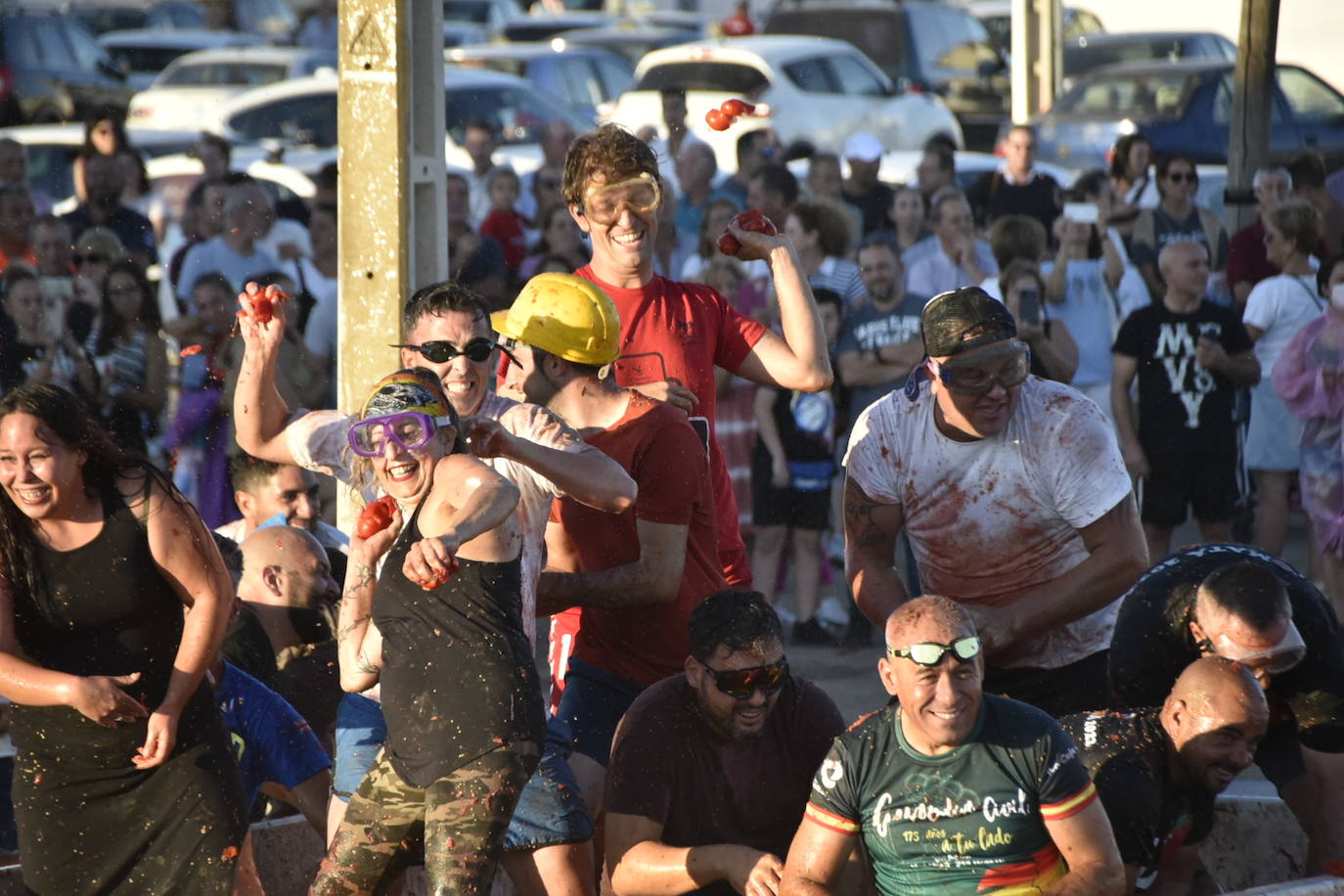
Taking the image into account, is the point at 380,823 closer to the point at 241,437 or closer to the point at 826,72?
the point at 241,437

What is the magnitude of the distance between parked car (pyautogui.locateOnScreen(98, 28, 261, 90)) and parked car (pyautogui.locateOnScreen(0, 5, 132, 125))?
3.61 ft

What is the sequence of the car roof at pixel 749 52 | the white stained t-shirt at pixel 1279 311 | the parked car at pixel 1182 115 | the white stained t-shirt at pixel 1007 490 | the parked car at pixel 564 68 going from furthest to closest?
1. the parked car at pixel 564 68
2. the car roof at pixel 749 52
3. the parked car at pixel 1182 115
4. the white stained t-shirt at pixel 1279 311
5. the white stained t-shirt at pixel 1007 490

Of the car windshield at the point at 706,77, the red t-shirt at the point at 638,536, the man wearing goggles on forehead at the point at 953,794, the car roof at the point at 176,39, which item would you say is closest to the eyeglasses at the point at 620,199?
the red t-shirt at the point at 638,536

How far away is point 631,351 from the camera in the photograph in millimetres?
5328

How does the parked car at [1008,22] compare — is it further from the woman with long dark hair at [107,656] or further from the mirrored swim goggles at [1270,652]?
the woman with long dark hair at [107,656]

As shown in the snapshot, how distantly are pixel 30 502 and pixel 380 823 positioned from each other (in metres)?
1.14

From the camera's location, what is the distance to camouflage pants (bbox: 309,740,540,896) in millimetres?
4152

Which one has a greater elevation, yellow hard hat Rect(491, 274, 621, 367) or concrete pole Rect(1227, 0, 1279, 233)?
yellow hard hat Rect(491, 274, 621, 367)

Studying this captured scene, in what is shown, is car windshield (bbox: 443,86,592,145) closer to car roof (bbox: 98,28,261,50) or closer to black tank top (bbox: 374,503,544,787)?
car roof (bbox: 98,28,261,50)

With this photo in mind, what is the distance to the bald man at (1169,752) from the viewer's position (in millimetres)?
4723

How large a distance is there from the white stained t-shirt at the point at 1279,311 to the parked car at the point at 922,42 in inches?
495

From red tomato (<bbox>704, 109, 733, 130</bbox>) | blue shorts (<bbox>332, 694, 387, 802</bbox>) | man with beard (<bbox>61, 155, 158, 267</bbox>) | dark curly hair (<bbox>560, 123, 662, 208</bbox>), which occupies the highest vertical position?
dark curly hair (<bbox>560, 123, 662, 208</bbox>)

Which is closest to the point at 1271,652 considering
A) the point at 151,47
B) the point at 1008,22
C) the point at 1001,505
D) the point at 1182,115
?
the point at 1001,505

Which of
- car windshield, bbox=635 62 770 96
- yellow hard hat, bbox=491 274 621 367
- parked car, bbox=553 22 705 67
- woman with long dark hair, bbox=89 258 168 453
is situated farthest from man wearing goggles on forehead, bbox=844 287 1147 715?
parked car, bbox=553 22 705 67
